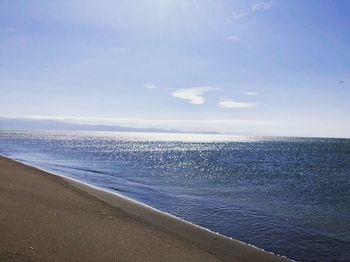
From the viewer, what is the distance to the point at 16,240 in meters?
8.55

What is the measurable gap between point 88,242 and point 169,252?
2.36 metres

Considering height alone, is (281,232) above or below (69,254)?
below

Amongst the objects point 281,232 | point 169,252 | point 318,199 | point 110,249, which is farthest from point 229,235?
point 318,199

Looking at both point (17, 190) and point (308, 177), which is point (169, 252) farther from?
point (308, 177)

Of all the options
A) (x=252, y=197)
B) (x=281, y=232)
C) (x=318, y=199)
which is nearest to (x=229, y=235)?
(x=281, y=232)

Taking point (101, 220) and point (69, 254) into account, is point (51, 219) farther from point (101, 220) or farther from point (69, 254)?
point (69, 254)

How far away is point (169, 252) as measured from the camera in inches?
412

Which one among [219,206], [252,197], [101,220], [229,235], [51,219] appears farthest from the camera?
[252,197]

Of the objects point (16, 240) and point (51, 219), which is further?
point (51, 219)

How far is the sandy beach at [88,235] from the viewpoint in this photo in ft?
28.2

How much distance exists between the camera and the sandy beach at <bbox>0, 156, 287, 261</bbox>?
8.59 meters

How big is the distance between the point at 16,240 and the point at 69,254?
132 cm

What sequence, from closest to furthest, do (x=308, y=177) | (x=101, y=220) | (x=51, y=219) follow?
(x=51, y=219) < (x=101, y=220) < (x=308, y=177)

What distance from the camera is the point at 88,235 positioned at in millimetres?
10320
